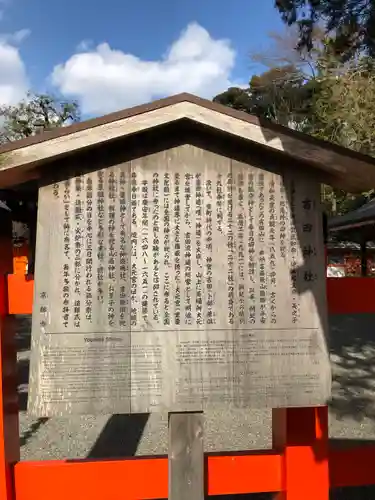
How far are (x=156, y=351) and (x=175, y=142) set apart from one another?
985mm

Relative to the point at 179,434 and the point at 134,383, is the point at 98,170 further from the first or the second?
the point at 179,434

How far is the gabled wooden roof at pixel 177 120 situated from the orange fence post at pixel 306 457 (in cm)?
130

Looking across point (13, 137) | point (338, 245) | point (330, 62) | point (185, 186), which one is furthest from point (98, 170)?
point (338, 245)

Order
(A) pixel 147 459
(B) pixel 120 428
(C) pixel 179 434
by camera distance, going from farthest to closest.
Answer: (B) pixel 120 428, (A) pixel 147 459, (C) pixel 179 434

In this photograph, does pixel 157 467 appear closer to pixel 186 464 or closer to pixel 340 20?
pixel 186 464

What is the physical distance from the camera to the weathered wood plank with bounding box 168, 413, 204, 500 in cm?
223

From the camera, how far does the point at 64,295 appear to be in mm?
2086

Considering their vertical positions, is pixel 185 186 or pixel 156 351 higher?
pixel 185 186

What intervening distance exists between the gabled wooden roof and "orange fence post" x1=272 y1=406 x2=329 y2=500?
130 centimetres

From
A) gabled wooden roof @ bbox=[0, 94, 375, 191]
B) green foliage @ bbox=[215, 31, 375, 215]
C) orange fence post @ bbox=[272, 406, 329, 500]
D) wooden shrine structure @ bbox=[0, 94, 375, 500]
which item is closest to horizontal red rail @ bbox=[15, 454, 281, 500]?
wooden shrine structure @ bbox=[0, 94, 375, 500]

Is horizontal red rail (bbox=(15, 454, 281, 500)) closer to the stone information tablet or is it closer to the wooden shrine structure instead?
the wooden shrine structure

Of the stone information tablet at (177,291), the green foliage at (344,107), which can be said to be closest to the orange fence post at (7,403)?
the stone information tablet at (177,291)

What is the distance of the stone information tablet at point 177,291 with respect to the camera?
2.09 m

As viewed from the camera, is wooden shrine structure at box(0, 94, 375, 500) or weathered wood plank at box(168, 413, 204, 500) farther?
weathered wood plank at box(168, 413, 204, 500)
